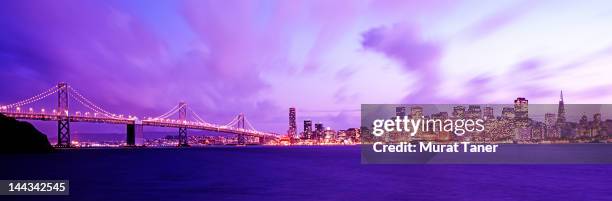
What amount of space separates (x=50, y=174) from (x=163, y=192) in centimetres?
1487

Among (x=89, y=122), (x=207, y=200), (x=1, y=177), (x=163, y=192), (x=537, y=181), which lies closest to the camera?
(x=207, y=200)

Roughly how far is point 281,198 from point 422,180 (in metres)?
14.3

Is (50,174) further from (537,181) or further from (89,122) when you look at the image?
(89,122)

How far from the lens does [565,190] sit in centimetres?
3494

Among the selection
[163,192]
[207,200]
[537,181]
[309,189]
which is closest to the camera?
[207,200]

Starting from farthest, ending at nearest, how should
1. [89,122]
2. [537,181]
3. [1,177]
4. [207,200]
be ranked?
[89,122]
[537,181]
[1,177]
[207,200]

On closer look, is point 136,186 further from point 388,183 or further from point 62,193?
point 388,183

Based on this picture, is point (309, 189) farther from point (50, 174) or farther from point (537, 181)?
point (50, 174)

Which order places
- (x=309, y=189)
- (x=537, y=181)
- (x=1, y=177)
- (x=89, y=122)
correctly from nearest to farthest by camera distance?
1. (x=309, y=189)
2. (x=1, y=177)
3. (x=537, y=181)
4. (x=89, y=122)

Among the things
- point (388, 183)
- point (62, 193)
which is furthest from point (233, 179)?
point (62, 193)

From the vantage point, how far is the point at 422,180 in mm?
40781

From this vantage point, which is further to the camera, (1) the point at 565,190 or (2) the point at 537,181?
(2) the point at 537,181

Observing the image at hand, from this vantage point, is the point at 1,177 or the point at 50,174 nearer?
A: the point at 1,177

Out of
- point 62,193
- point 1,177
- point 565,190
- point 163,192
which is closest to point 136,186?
point 163,192
